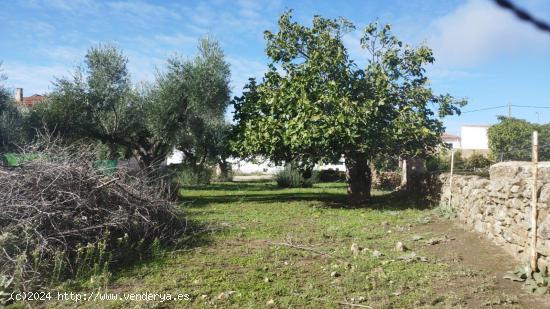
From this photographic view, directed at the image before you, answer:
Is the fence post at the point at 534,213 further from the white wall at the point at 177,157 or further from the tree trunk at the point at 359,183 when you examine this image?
the white wall at the point at 177,157

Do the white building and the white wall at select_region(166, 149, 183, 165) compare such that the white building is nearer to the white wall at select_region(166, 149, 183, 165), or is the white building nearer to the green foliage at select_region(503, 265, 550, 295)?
the white wall at select_region(166, 149, 183, 165)

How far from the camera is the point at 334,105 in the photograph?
12.1 meters

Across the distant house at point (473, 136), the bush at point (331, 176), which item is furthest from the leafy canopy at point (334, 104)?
the distant house at point (473, 136)

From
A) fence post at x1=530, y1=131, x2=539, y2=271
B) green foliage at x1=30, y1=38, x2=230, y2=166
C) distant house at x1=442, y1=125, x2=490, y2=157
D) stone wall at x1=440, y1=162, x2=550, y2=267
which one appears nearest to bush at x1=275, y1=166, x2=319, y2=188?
green foliage at x1=30, y1=38, x2=230, y2=166

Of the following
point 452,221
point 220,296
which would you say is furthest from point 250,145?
point 220,296

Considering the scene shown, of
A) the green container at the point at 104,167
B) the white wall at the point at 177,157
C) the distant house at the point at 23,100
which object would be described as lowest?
the green container at the point at 104,167

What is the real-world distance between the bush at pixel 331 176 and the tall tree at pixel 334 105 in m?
15.8

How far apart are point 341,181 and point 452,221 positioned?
20.1m

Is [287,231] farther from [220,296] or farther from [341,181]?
[341,181]

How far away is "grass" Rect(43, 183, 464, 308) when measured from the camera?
16.4 feet

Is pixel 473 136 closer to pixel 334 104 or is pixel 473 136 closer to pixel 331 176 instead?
pixel 331 176

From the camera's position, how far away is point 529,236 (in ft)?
19.9

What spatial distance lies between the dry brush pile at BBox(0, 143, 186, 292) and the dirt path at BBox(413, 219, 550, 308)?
13.3 feet

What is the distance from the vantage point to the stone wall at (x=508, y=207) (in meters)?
5.72
